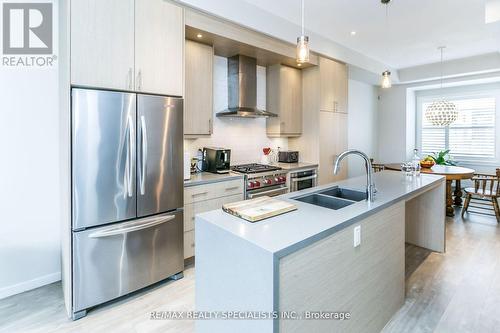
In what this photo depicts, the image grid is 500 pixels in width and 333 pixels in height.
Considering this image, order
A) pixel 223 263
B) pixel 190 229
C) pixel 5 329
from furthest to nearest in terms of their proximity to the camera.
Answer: pixel 190 229 → pixel 5 329 → pixel 223 263

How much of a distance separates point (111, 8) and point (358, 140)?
17.7 feet

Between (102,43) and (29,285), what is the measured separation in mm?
2200

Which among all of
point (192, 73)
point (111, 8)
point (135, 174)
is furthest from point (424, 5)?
point (135, 174)

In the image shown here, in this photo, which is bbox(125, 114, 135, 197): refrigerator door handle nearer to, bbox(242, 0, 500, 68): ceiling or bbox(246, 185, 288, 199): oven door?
bbox(246, 185, 288, 199): oven door

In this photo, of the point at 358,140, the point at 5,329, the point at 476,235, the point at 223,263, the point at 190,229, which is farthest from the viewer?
the point at 358,140

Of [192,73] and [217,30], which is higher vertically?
[217,30]

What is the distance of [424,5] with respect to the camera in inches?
124

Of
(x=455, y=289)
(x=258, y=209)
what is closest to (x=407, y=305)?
(x=455, y=289)

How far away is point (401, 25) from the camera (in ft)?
12.3

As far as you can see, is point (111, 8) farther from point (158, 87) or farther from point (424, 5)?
point (424, 5)

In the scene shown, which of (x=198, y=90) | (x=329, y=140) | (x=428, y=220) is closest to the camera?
(x=198, y=90)

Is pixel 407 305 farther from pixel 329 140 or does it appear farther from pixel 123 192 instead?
pixel 329 140

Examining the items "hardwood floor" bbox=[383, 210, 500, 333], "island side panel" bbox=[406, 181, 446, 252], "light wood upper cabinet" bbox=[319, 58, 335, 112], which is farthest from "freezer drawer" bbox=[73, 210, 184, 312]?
"light wood upper cabinet" bbox=[319, 58, 335, 112]

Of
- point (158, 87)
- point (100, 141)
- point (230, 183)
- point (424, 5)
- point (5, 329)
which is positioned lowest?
point (5, 329)
